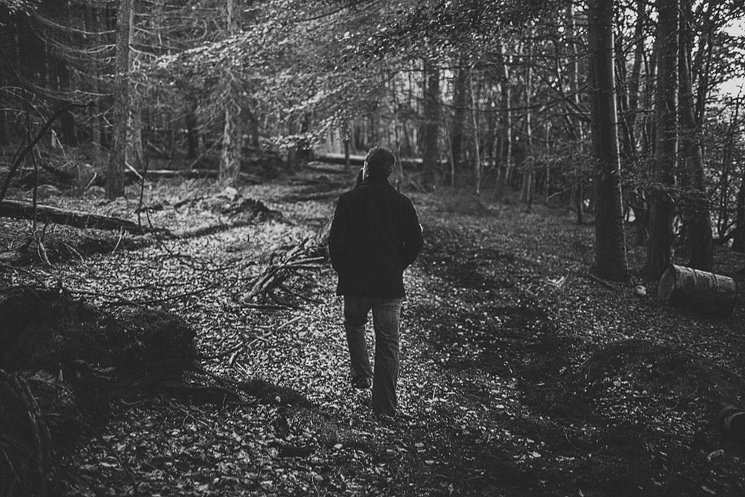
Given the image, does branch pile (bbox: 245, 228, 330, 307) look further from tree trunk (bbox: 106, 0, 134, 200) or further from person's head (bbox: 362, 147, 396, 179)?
tree trunk (bbox: 106, 0, 134, 200)

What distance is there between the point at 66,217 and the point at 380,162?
24.6 ft

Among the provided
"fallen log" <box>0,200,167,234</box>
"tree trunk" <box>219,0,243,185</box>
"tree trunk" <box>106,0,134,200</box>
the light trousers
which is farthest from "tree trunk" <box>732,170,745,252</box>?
"tree trunk" <box>106,0,134,200</box>

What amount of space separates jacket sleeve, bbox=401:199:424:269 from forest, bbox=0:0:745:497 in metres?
1.38

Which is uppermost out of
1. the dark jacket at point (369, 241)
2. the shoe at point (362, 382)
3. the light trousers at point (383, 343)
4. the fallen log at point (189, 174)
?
the fallen log at point (189, 174)

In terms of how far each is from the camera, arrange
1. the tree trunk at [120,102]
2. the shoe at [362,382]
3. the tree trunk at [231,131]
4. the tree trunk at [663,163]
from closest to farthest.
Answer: the shoe at [362,382] < the tree trunk at [663,163] < the tree trunk at [120,102] < the tree trunk at [231,131]

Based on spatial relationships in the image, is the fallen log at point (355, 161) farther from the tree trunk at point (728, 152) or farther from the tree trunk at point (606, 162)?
the tree trunk at point (606, 162)

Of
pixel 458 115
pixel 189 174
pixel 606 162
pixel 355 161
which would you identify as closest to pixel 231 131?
pixel 189 174

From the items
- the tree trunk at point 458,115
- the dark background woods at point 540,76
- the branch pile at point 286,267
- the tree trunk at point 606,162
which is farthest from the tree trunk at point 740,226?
the branch pile at point 286,267

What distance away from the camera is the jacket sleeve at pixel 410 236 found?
14.4ft

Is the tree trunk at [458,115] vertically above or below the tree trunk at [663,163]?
above

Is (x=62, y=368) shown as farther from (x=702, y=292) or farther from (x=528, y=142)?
(x=528, y=142)

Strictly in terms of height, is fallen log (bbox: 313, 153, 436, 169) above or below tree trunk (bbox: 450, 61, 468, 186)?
below

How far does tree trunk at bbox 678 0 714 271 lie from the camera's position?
28.5 feet

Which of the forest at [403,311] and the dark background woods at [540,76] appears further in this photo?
the dark background woods at [540,76]
